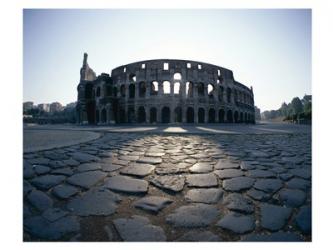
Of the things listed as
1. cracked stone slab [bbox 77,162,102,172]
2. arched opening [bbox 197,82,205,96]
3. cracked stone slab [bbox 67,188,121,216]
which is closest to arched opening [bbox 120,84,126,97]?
arched opening [bbox 197,82,205,96]

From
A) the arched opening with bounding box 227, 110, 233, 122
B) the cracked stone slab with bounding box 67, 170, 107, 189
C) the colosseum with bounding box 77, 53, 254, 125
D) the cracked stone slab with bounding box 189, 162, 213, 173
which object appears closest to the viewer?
the cracked stone slab with bounding box 67, 170, 107, 189

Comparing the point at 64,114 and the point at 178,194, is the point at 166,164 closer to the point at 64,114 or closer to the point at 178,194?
the point at 178,194

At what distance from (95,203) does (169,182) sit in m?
0.90

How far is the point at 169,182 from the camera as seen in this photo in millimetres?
2160

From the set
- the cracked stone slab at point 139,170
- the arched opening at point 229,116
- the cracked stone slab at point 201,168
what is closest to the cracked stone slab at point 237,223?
the cracked stone slab at point 201,168

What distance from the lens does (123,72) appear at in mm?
24516

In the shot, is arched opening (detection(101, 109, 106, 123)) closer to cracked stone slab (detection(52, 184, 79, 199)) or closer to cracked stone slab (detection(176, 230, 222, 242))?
cracked stone slab (detection(52, 184, 79, 199))

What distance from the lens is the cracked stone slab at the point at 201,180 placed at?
82.5 inches

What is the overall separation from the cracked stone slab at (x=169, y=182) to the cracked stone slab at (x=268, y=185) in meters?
0.91

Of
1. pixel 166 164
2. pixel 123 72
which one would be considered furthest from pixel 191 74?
pixel 166 164

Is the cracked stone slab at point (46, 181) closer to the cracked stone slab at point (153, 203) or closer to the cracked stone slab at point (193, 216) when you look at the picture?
the cracked stone slab at point (153, 203)

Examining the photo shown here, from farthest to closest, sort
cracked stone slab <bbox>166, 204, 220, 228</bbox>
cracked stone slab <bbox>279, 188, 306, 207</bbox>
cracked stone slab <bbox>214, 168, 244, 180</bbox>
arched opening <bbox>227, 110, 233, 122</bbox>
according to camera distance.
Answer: arched opening <bbox>227, 110, 233, 122</bbox>, cracked stone slab <bbox>214, 168, 244, 180</bbox>, cracked stone slab <bbox>279, 188, 306, 207</bbox>, cracked stone slab <bbox>166, 204, 220, 228</bbox>

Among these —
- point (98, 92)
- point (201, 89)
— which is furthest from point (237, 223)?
point (98, 92)

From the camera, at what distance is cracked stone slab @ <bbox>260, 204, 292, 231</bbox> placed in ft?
4.45
